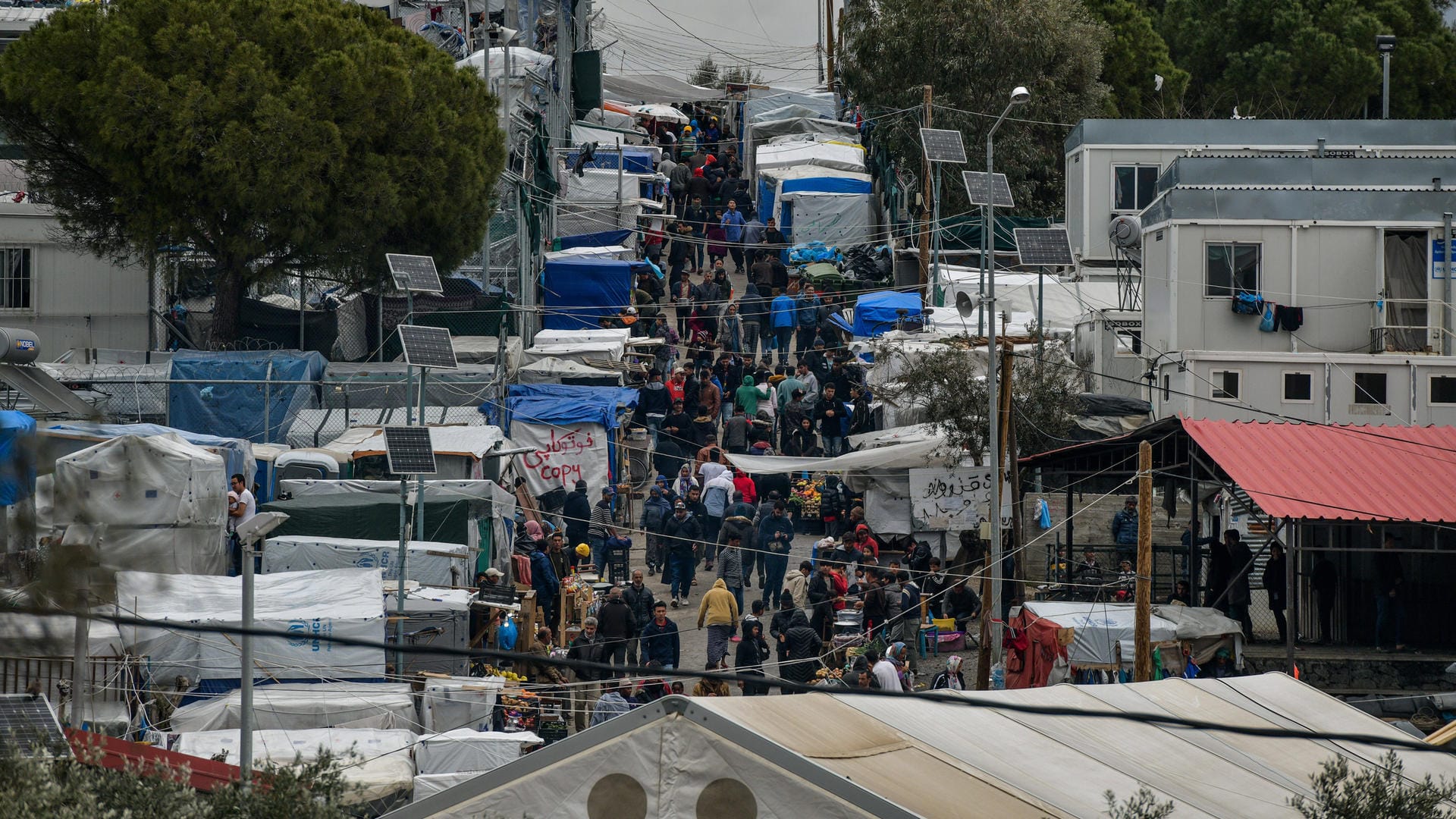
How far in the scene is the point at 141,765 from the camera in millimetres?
9344

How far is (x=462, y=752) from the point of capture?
44.3ft

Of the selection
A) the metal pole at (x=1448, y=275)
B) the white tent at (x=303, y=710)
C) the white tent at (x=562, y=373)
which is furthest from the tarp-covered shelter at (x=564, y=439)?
the metal pole at (x=1448, y=275)

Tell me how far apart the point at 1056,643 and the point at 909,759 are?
9983 mm

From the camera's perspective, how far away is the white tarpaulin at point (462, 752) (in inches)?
530

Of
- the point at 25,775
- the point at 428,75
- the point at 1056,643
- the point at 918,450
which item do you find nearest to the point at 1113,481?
the point at 918,450

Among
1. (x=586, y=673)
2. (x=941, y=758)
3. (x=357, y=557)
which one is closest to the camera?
(x=941, y=758)

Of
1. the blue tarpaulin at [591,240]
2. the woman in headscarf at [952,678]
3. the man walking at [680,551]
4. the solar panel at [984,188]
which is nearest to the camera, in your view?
the woman in headscarf at [952,678]

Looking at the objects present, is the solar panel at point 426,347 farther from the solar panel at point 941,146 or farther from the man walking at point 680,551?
the solar panel at point 941,146

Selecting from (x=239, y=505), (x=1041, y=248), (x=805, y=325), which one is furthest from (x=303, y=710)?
(x=805, y=325)

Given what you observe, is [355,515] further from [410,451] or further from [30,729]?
[30,729]

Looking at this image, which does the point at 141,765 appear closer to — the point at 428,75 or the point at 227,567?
the point at 227,567

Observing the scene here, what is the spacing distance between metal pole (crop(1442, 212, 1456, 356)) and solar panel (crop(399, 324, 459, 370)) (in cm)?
1769

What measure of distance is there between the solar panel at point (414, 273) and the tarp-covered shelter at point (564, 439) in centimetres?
302

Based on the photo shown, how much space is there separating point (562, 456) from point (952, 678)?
953 cm
